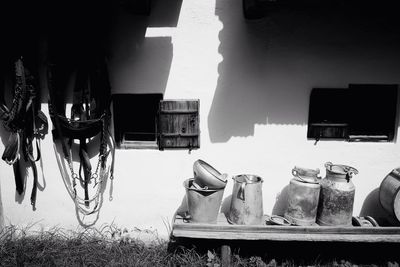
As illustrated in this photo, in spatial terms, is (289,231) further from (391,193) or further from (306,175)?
(391,193)

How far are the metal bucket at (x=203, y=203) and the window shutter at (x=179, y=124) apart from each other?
0.73 meters

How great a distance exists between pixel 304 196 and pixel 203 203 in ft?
5.12

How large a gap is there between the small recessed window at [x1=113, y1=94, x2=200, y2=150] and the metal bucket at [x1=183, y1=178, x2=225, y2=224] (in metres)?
0.80

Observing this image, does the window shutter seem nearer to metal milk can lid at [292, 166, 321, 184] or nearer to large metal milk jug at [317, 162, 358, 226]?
metal milk can lid at [292, 166, 321, 184]

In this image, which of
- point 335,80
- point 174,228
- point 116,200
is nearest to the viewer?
point 174,228

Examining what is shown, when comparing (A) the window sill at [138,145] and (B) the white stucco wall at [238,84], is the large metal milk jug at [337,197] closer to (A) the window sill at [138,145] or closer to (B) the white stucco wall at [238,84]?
(B) the white stucco wall at [238,84]

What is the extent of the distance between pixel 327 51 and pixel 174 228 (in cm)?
370

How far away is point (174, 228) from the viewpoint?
3982 millimetres

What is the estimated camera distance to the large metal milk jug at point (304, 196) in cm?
402

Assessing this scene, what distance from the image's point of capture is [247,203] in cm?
405

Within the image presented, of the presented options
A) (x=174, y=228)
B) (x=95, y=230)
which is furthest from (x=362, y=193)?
(x=95, y=230)

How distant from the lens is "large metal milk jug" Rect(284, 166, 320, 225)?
4.02 m

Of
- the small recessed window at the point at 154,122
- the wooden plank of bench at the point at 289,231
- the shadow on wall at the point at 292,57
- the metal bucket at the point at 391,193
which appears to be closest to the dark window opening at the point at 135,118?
the small recessed window at the point at 154,122

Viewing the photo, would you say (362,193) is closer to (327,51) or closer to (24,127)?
(327,51)
